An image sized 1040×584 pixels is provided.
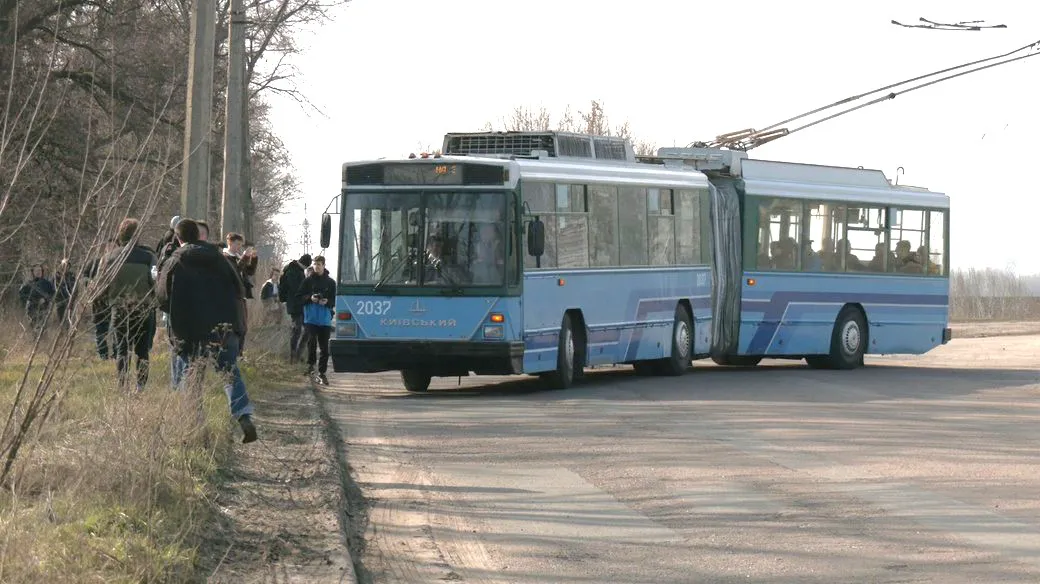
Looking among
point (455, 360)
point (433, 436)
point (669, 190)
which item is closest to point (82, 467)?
point (433, 436)

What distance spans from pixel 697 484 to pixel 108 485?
182 inches

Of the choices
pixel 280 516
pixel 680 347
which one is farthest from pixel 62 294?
pixel 680 347

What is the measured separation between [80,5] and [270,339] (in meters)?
10.6

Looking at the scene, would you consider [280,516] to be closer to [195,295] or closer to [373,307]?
[195,295]

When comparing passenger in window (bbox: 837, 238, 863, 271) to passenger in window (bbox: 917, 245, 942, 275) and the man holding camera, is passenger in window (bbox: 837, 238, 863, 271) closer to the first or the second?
passenger in window (bbox: 917, 245, 942, 275)

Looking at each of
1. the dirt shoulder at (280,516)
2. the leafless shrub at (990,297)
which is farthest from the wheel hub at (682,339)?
the leafless shrub at (990,297)

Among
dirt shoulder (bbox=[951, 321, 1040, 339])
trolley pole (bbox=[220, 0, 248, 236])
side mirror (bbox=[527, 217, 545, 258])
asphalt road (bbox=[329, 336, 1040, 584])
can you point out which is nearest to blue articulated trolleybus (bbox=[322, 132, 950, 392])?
side mirror (bbox=[527, 217, 545, 258])

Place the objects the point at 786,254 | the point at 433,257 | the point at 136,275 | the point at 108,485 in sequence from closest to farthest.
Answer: the point at 108,485 < the point at 136,275 < the point at 433,257 < the point at 786,254

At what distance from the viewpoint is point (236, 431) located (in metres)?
13.5

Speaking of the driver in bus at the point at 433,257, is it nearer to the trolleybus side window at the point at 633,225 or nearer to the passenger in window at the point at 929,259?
the trolleybus side window at the point at 633,225

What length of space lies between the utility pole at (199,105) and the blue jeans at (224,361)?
5.99m

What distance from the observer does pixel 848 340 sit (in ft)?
87.9

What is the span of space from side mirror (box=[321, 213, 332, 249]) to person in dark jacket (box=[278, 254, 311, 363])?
9.64 ft

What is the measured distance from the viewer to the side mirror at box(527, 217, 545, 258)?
1994 cm
